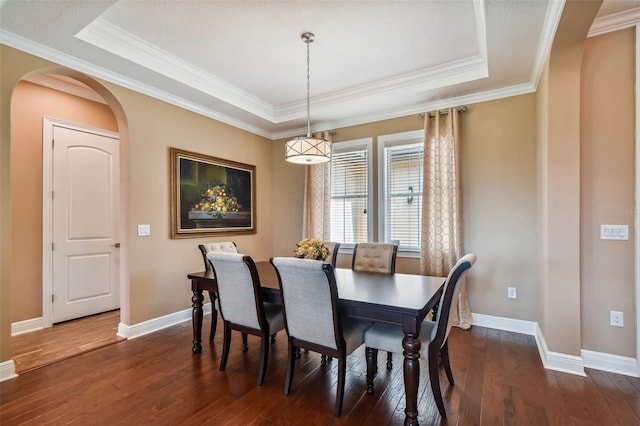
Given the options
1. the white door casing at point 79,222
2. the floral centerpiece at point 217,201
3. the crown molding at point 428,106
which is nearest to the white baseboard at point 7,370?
the white door casing at point 79,222

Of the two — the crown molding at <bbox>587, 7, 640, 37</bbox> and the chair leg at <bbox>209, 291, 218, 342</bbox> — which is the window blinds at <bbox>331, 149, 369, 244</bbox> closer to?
the chair leg at <bbox>209, 291, 218, 342</bbox>

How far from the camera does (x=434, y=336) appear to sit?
6.23 ft

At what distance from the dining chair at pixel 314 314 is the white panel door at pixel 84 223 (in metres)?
3.18

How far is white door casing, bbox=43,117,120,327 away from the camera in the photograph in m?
3.50

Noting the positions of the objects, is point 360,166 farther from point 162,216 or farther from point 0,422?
point 0,422

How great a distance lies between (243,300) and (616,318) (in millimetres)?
3015

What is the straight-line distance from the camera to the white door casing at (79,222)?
350cm

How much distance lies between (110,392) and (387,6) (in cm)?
356

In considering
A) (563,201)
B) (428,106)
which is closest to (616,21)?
(563,201)

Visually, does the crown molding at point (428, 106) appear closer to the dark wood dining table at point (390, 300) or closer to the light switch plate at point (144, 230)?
the dark wood dining table at point (390, 300)

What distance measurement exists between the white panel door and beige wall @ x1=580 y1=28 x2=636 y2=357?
207 inches

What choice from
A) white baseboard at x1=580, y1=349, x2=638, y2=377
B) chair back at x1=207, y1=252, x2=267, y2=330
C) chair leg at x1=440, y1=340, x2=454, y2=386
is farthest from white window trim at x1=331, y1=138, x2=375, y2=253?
white baseboard at x1=580, y1=349, x2=638, y2=377

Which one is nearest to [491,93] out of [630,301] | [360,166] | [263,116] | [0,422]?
[360,166]

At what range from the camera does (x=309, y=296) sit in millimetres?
1960
